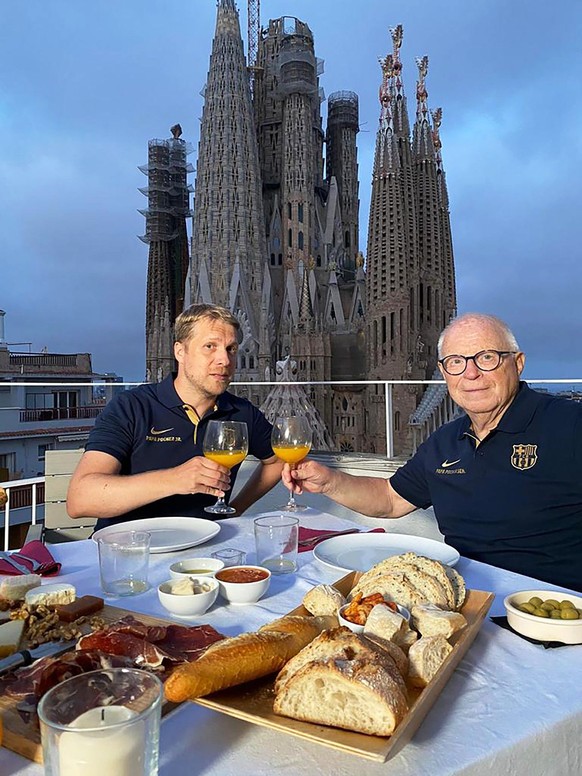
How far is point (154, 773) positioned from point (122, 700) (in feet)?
0.31

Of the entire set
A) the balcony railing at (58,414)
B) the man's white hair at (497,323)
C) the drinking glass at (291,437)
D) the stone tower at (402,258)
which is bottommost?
the balcony railing at (58,414)

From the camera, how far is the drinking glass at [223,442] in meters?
1.75

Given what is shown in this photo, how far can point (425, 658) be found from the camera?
2.70ft

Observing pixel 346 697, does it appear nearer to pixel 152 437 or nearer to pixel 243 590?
pixel 243 590

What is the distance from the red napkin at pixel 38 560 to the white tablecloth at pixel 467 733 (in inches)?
21.6

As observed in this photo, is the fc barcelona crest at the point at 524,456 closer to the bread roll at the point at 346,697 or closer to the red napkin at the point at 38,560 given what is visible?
the bread roll at the point at 346,697

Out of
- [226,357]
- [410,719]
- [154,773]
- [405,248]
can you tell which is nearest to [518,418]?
[226,357]

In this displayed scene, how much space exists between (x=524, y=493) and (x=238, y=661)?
1.23 metres

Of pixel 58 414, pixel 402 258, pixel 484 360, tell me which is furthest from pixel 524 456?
pixel 402 258

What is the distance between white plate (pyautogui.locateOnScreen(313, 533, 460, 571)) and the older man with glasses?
253 mm

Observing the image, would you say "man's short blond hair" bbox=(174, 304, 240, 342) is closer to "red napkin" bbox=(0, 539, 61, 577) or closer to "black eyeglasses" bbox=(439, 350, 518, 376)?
"black eyeglasses" bbox=(439, 350, 518, 376)

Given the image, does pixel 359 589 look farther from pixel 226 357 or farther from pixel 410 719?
pixel 226 357

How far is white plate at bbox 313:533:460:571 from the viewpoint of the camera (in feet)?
4.76

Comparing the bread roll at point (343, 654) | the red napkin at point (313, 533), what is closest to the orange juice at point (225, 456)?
the red napkin at point (313, 533)
